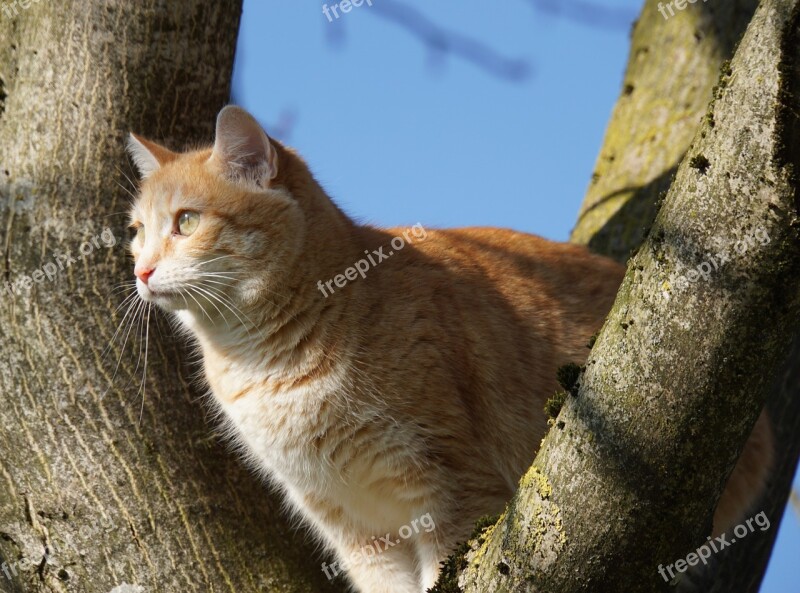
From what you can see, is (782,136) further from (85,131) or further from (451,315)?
(85,131)

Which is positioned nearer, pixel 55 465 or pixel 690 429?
pixel 690 429

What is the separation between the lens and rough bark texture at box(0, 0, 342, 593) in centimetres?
307

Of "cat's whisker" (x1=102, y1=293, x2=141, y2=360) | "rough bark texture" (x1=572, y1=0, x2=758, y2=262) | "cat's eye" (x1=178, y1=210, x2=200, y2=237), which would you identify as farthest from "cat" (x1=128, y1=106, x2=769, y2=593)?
"rough bark texture" (x1=572, y1=0, x2=758, y2=262)

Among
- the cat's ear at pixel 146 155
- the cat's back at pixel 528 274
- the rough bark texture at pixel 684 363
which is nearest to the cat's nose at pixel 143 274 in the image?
the cat's ear at pixel 146 155

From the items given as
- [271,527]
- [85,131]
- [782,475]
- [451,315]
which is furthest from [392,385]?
[782,475]

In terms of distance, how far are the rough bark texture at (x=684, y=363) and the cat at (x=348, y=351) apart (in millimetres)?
984

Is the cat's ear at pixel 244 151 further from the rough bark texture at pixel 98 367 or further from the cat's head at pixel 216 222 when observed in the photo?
the rough bark texture at pixel 98 367

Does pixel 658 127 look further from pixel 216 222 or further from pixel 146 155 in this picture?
pixel 146 155

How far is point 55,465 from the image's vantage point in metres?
3.10

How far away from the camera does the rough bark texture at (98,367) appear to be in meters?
3.07

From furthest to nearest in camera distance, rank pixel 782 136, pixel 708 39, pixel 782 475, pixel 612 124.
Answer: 1. pixel 612 124
2. pixel 708 39
3. pixel 782 475
4. pixel 782 136

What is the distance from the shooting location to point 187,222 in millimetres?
3408

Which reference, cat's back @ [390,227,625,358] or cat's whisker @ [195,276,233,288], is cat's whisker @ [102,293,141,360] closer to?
cat's whisker @ [195,276,233,288]

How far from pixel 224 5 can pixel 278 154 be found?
0.61 m
